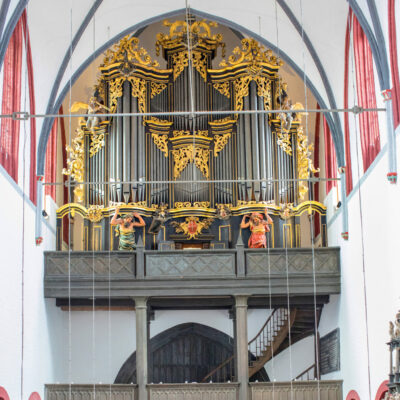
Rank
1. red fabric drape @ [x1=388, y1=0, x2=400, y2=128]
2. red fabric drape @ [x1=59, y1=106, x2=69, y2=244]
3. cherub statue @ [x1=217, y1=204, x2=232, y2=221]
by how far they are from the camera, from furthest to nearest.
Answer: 1. red fabric drape @ [x1=59, y1=106, x2=69, y2=244]
2. cherub statue @ [x1=217, y1=204, x2=232, y2=221]
3. red fabric drape @ [x1=388, y1=0, x2=400, y2=128]

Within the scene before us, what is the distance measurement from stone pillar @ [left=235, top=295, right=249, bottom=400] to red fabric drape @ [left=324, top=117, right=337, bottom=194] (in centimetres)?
435

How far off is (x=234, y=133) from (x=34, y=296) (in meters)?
7.19

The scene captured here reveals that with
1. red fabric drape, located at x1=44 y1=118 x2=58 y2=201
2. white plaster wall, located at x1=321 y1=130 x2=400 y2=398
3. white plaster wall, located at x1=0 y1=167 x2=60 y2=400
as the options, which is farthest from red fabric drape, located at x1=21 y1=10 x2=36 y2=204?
white plaster wall, located at x1=321 y1=130 x2=400 y2=398

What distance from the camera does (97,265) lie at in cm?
2341

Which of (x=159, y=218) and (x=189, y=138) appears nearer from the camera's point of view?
(x=159, y=218)

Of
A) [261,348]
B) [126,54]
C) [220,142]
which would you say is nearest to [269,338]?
[261,348]

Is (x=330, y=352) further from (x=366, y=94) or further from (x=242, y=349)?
(x=366, y=94)

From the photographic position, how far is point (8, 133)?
2083cm

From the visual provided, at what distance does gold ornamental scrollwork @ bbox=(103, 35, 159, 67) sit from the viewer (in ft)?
83.8

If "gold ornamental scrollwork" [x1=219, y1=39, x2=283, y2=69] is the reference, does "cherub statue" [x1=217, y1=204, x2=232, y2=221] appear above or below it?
below

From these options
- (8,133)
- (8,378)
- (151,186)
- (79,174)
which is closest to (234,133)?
(151,186)

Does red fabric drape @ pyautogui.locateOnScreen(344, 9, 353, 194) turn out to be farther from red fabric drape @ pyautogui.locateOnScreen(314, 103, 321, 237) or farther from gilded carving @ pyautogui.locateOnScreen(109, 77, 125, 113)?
gilded carving @ pyautogui.locateOnScreen(109, 77, 125, 113)

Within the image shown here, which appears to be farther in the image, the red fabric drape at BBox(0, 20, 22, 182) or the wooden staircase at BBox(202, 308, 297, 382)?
the wooden staircase at BBox(202, 308, 297, 382)

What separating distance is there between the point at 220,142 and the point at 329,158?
10.4ft
